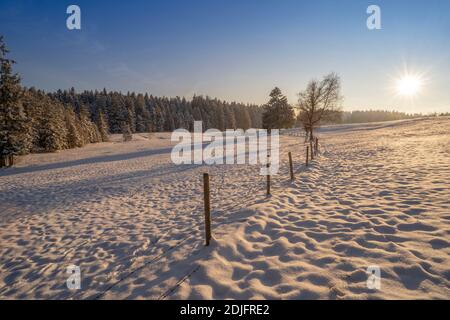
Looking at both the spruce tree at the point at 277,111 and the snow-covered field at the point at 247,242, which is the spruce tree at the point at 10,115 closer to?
the snow-covered field at the point at 247,242

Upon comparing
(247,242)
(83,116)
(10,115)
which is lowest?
(247,242)

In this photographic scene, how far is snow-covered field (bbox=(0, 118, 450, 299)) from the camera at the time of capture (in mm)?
3783

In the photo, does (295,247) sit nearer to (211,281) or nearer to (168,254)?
(211,281)

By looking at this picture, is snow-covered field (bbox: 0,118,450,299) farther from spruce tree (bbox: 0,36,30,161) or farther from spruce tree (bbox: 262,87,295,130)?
spruce tree (bbox: 262,87,295,130)

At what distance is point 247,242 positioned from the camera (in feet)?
17.5

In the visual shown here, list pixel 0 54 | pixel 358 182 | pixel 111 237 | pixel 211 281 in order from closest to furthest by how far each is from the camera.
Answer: pixel 211 281
pixel 111 237
pixel 358 182
pixel 0 54

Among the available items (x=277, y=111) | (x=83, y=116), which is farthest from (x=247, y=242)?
(x=83, y=116)

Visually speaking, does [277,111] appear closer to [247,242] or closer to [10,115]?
[10,115]

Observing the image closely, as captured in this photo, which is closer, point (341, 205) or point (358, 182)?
point (341, 205)

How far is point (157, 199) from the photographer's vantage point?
9984 millimetres

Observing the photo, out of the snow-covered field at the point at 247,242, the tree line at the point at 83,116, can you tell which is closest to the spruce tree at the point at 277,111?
the tree line at the point at 83,116
